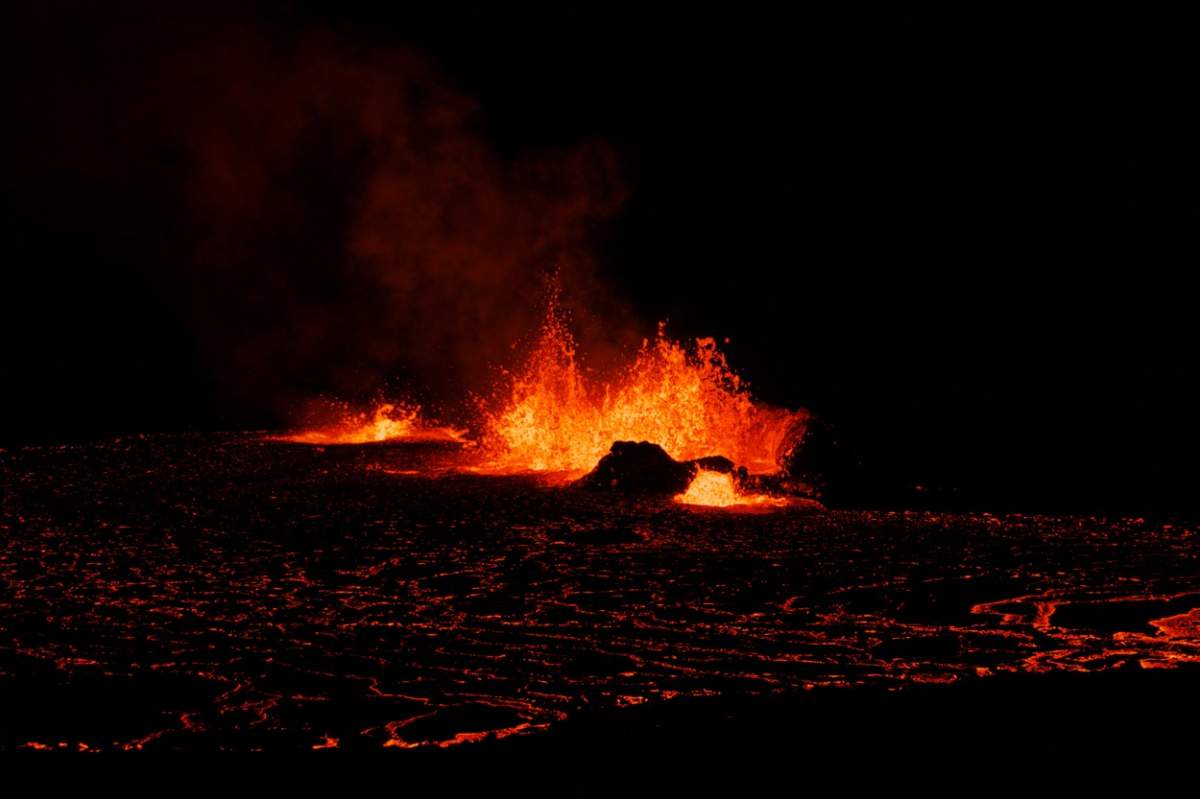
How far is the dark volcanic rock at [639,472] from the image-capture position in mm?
14398

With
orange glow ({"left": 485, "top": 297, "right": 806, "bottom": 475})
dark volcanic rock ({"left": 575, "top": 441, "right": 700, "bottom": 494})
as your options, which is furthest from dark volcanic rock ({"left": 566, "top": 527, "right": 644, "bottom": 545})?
orange glow ({"left": 485, "top": 297, "right": 806, "bottom": 475})

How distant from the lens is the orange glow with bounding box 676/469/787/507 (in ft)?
44.2

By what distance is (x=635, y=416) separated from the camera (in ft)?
66.3

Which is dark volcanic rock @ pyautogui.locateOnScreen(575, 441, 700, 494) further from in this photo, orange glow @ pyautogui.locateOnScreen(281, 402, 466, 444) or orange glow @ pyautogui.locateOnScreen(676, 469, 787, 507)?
orange glow @ pyautogui.locateOnScreen(281, 402, 466, 444)

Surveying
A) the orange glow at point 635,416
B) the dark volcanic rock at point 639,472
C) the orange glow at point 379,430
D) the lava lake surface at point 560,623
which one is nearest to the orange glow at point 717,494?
the dark volcanic rock at point 639,472

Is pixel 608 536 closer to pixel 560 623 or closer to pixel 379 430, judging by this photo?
pixel 560 623

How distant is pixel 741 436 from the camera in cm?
1961

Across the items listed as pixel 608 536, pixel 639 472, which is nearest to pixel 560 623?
pixel 608 536

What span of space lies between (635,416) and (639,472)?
5.70m

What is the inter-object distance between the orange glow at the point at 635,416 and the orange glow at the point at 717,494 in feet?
9.03

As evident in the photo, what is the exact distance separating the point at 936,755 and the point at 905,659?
169 cm

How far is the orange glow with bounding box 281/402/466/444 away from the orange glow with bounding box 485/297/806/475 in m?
2.81

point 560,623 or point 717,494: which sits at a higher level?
point 717,494

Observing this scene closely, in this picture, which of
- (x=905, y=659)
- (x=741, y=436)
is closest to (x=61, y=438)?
(x=741, y=436)
